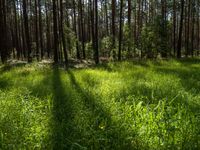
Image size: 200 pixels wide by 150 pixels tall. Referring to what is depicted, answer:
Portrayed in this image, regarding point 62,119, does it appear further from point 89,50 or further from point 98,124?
point 89,50

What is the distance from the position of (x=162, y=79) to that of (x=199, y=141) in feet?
16.3

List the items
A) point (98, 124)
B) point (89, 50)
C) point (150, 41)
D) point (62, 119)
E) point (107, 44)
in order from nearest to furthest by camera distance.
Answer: point (98, 124)
point (62, 119)
point (150, 41)
point (107, 44)
point (89, 50)

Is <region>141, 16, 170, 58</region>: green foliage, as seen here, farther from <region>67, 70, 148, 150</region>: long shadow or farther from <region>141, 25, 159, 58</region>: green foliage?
<region>67, 70, 148, 150</region>: long shadow

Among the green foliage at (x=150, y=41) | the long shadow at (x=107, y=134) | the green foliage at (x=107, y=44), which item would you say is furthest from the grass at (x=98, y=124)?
the green foliage at (x=107, y=44)

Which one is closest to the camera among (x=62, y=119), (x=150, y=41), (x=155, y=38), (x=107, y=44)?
(x=62, y=119)

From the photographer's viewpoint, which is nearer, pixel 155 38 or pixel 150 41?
pixel 155 38

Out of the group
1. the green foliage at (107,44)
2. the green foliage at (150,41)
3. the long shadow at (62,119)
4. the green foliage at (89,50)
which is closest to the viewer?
the long shadow at (62,119)

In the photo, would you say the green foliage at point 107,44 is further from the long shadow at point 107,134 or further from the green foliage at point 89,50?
the long shadow at point 107,134

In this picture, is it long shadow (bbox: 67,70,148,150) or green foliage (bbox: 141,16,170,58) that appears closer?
long shadow (bbox: 67,70,148,150)

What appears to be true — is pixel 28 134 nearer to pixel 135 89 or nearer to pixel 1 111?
pixel 1 111

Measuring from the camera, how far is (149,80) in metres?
8.72

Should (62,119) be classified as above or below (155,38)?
below

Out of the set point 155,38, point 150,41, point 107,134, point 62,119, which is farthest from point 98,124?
point 150,41

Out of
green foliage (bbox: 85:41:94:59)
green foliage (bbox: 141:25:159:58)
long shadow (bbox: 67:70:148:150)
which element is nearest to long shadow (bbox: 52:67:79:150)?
long shadow (bbox: 67:70:148:150)
